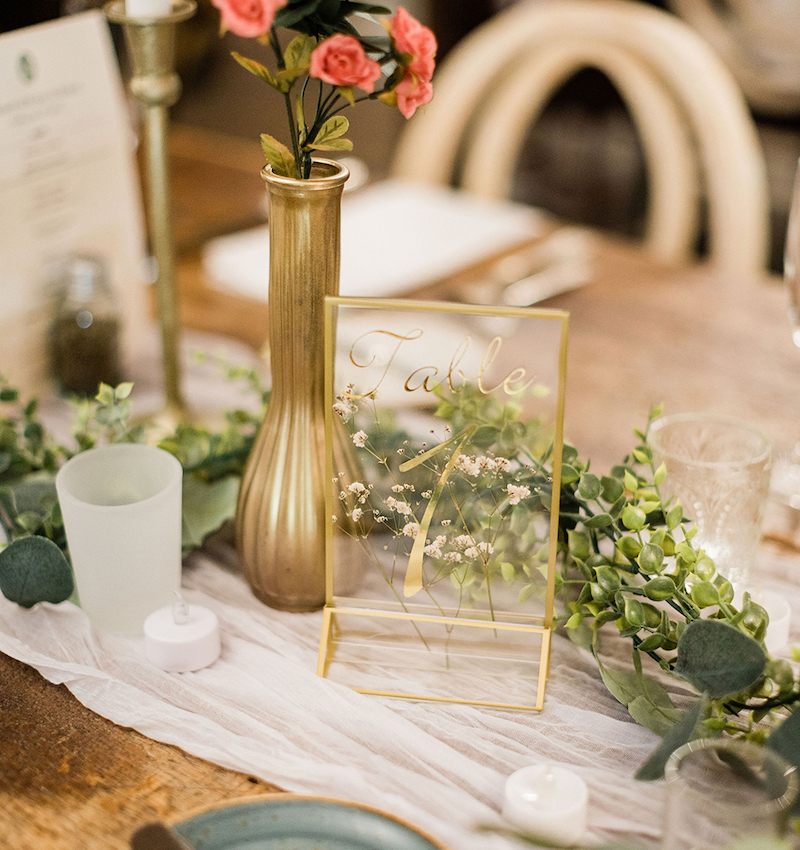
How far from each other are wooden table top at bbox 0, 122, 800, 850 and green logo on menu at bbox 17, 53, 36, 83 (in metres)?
0.35

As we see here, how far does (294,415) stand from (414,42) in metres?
0.24

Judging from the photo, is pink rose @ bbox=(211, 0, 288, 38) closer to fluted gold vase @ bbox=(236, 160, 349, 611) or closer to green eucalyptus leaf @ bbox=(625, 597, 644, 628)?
fluted gold vase @ bbox=(236, 160, 349, 611)

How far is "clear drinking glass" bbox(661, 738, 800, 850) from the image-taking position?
38 centimetres

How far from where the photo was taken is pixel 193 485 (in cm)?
69

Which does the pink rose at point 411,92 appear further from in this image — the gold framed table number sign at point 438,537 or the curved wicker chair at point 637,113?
the curved wicker chair at point 637,113

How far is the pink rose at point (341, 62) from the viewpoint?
0.47 m

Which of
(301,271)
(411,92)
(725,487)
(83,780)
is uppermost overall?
(411,92)

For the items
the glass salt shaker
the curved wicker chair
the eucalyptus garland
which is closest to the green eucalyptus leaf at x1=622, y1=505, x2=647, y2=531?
the eucalyptus garland

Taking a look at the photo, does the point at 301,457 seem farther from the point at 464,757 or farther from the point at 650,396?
the point at 650,396

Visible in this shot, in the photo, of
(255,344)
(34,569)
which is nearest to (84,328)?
(255,344)

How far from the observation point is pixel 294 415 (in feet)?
1.95

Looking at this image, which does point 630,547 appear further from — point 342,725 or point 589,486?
point 342,725

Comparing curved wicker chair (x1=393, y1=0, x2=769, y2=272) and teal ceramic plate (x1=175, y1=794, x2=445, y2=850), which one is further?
curved wicker chair (x1=393, y1=0, x2=769, y2=272)

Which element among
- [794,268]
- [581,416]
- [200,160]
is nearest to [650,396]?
[581,416]
